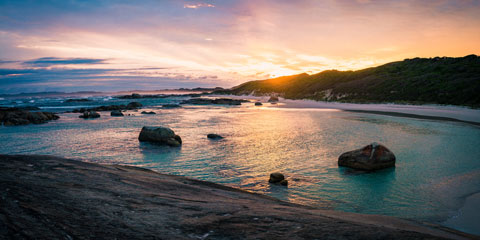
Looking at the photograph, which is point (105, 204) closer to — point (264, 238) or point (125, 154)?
point (264, 238)

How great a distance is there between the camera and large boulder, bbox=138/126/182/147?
17281 mm

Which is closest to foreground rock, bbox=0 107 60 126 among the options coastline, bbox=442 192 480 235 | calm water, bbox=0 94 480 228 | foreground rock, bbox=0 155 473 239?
calm water, bbox=0 94 480 228

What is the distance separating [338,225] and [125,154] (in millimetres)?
13767

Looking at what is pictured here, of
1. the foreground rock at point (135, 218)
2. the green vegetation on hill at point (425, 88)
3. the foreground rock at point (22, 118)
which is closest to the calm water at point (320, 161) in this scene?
the foreground rock at point (135, 218)

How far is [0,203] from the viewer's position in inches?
143

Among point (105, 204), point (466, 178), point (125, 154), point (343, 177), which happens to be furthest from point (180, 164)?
point (466, 178)

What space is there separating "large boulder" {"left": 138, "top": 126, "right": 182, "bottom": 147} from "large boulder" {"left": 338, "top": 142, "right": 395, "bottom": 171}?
35.1 ft

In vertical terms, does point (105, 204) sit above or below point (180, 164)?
above

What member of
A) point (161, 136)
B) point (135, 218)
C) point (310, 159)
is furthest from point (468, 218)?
point (161, 136)

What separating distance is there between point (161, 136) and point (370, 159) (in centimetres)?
1280

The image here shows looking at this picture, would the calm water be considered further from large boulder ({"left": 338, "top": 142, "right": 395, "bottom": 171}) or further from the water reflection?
large boulder ({"left": 338, "top": 142, "right": 395, "bottom": 171})

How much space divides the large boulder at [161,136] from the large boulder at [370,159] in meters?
10.7

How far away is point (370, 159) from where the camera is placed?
11227mm

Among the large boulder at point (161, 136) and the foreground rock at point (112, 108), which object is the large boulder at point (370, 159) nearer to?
the large boulder at point (161, 136)
